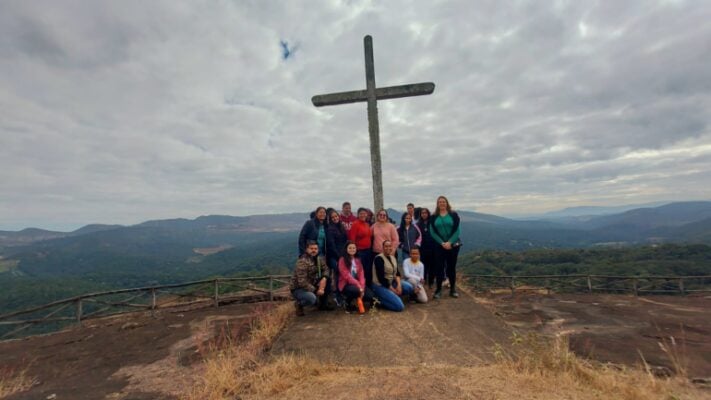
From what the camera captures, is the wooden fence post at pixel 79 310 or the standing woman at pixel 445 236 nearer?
the standing woman at pixel 445 236

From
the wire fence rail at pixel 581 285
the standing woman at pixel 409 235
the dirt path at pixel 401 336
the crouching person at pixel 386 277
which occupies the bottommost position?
the wire fence rail at pixel 581 285

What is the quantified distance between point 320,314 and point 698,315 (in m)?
7.43

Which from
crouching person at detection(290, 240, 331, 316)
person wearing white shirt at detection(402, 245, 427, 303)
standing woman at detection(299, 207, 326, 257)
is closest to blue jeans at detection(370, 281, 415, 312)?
person wearing white shirt at detection(402, 245, 427, 303)

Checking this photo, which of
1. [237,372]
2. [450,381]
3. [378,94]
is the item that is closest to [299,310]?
[237,372]

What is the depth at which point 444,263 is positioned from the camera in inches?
263

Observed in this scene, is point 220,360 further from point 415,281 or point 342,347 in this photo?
point 415,281

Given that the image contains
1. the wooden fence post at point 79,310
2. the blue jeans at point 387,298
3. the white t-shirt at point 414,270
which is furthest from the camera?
the wooden fence post at point 79,310

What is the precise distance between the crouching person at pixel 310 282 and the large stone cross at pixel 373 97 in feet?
6.76

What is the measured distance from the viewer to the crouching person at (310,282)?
596 centimetres

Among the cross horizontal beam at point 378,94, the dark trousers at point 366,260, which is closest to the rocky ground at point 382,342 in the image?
the dark trousers at point 366,260

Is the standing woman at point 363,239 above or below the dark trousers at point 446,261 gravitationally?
above

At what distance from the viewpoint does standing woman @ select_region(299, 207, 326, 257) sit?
658 cm

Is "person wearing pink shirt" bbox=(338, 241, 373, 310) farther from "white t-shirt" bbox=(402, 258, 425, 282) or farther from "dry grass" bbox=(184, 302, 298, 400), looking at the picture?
"dry grass" bbox=(184, 302, 298, 400)

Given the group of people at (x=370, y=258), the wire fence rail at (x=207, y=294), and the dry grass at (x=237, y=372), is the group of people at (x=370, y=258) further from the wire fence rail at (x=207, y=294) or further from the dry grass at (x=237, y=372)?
the wire fence rail at (x=207, y=294)
